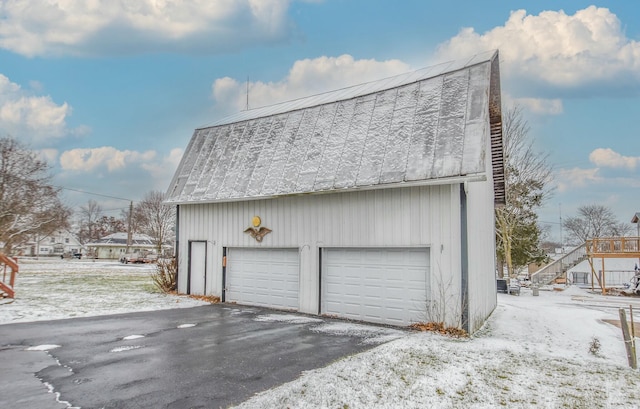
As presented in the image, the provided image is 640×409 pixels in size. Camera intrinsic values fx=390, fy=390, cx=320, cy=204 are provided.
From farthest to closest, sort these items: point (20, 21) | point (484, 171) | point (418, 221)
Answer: point (20, 21) → point (418, 221) → point (484, 171)

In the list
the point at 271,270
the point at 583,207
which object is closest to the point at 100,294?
the point at 271,270

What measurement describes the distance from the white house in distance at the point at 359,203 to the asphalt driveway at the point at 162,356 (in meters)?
1.19

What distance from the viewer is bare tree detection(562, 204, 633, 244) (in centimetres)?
5100

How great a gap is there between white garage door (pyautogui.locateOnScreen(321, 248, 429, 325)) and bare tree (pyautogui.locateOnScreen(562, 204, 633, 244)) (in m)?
53.6

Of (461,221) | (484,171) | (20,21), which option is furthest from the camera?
(20,21)

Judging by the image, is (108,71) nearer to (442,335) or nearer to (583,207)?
(442,335)

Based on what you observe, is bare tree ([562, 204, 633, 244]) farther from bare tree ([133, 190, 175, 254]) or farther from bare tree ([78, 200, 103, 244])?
bare tree ([78, 200, 103, 244])

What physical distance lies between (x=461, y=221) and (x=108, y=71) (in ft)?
65.7

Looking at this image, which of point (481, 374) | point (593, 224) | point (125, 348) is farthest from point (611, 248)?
point (593, 224)

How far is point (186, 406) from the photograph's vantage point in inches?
163

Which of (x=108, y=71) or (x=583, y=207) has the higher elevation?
(x=108, y=71)

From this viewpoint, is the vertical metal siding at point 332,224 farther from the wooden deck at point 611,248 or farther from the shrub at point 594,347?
the wooden deck at point 611,248

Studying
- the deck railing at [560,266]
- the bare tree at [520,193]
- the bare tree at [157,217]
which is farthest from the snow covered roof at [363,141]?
the bare tree at [157,217]

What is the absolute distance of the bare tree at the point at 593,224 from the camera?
51.0 m
